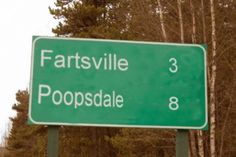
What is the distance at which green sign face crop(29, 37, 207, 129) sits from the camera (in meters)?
3.64

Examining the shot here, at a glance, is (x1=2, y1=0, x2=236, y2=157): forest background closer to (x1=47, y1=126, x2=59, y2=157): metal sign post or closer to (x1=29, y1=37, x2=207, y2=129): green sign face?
(x1=29, y1=37, x2=207, y2=129): green sign face

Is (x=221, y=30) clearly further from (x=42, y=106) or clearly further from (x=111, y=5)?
(x=111, y=5)

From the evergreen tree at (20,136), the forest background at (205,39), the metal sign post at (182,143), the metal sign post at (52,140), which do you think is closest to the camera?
the metal sign post at (52,140)

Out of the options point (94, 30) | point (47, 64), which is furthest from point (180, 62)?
point (94, 30)

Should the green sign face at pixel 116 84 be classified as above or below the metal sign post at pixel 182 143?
above

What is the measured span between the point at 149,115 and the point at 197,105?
432 millimetres

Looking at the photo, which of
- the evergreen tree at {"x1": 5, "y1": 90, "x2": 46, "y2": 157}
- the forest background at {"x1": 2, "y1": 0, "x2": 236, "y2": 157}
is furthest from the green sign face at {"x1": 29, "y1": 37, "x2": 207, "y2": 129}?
the evergreen tree at {"x1": 5, "y1": 90, "x2": 46, "y2": 157}

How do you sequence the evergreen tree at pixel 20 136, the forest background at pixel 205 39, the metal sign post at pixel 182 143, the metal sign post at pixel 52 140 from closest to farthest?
the metal sign post at pixel 52 140, the metal sign post at pixel 182 143, the forest background at pixel 205 39, the evergreen tree at pixel 20 136

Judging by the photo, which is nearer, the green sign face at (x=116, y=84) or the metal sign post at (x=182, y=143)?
the green sign face at (x=116, y=84)

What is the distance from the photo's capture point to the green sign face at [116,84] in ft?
11.9

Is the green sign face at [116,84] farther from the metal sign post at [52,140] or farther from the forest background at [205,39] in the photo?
the forest background at [205,39]

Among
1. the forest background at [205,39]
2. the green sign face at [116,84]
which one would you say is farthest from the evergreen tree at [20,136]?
the green sign face at [116,84]

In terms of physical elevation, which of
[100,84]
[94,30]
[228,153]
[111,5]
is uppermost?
[111,5]

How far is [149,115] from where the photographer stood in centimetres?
369
